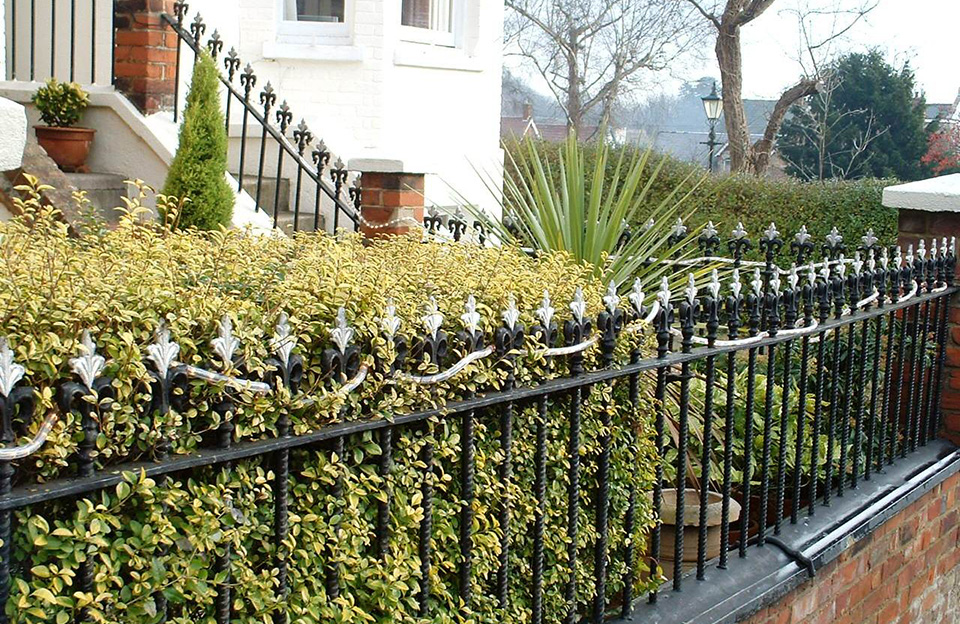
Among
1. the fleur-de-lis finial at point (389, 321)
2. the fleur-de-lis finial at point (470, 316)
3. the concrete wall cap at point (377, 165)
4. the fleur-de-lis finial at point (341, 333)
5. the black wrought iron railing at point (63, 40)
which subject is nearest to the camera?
the fleur-de-lis finial at point (341, 333)

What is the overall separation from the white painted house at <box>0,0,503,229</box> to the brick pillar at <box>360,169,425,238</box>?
3.7 inches

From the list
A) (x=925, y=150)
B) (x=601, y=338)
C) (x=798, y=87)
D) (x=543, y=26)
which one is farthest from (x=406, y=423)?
(x=925, y=150)

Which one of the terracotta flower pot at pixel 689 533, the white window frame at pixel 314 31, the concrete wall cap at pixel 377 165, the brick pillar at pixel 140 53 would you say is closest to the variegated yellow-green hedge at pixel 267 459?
the terracotta flower pot at pixel 689 533

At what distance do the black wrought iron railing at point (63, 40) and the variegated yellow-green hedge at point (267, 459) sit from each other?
5198mm

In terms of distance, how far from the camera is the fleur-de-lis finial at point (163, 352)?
205 centimetres

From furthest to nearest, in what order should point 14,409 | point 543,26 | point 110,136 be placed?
point 543,26 < point 110,136 < point 14,409

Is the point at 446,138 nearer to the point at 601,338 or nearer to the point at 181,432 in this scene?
the point at 601,338

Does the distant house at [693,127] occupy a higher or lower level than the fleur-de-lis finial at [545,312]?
higher

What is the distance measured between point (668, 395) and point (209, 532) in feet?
8.74

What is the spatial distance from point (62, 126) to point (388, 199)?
2.05 meters

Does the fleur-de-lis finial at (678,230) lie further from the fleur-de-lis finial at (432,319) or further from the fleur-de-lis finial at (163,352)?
the fleur-de-lis finial at (163,352)

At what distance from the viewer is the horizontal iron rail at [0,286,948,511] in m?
1.94

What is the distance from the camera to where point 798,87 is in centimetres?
2438

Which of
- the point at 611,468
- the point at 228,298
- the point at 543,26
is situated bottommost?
the point at 611,468
